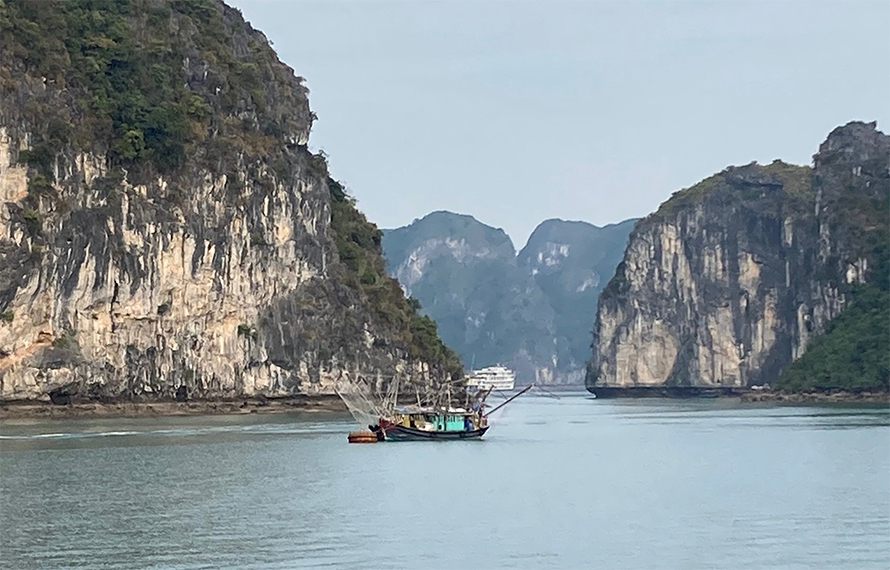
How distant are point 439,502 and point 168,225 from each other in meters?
39.3

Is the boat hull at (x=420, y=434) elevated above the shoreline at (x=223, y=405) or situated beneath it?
situated beneath

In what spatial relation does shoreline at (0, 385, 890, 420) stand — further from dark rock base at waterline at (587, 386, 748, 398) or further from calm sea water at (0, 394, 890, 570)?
dark rock base at waterline at (587, 386, 748, 398)

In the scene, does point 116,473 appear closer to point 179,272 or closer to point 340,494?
point 340,494

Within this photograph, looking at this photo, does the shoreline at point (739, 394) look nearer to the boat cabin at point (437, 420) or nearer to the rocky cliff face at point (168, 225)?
the rocky cliff face at point (168, 225)

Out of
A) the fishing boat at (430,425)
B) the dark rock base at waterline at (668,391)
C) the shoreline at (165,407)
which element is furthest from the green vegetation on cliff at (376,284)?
the dark rock base at waterline at (668,391)

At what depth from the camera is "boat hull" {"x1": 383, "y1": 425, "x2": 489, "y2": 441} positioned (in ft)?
158

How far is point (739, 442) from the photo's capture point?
46.5 m

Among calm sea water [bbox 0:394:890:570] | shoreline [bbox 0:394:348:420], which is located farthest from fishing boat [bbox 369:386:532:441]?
shoreline [bbox 0:394:348:420]

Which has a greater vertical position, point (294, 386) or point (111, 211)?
point (111, 211)

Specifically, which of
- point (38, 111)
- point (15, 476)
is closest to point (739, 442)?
point (15, 476)

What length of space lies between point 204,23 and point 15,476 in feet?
150

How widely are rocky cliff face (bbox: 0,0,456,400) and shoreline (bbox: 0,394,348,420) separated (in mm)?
527

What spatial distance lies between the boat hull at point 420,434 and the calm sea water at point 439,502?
1.49m

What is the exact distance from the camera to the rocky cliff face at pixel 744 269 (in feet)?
336
